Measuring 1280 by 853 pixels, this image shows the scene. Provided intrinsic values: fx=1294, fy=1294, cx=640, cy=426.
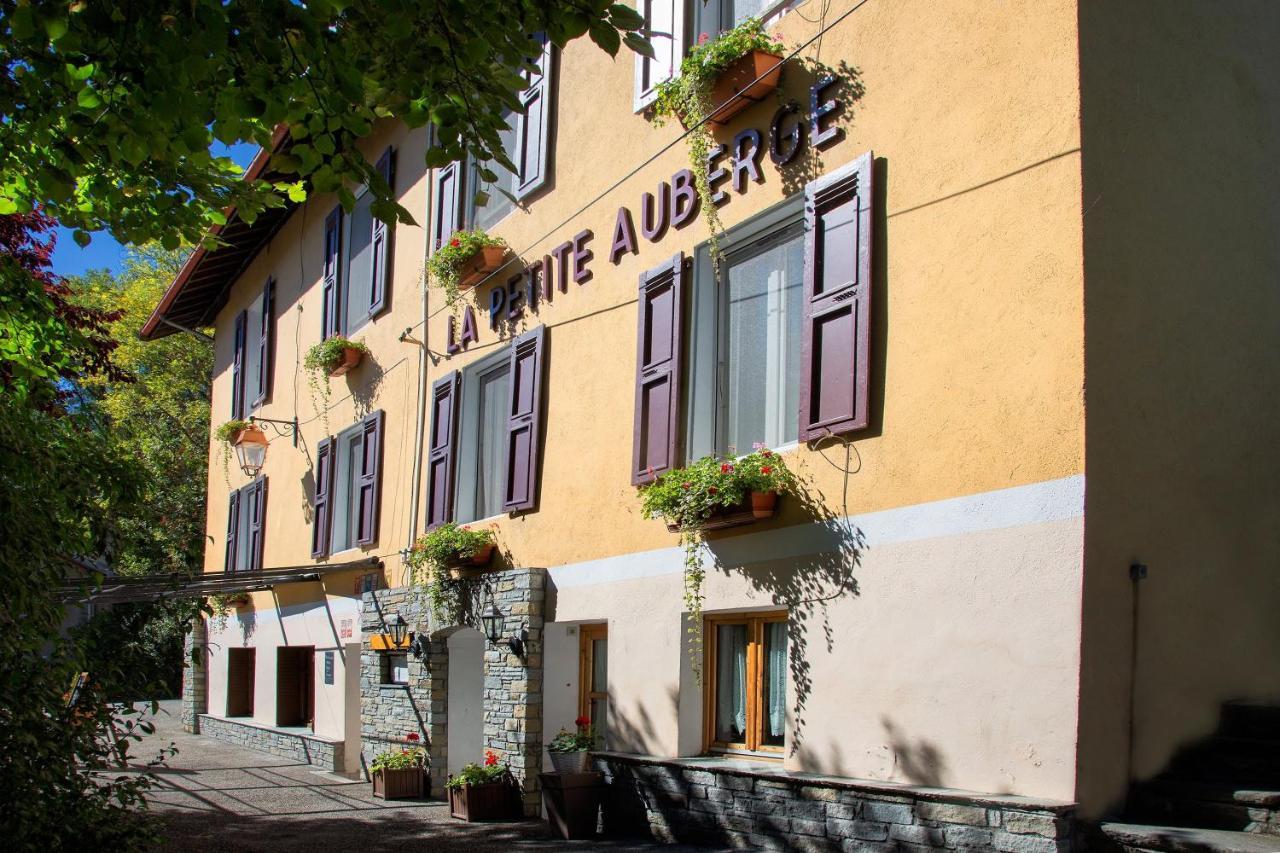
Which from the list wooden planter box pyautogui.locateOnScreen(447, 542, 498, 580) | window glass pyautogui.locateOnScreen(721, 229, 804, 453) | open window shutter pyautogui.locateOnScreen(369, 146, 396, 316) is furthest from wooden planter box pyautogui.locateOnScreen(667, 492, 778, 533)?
open window shutter pyautogui.locateOnScreen(369, 146, 396, 316)

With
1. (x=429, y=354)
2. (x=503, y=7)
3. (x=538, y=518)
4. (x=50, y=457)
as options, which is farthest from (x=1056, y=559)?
(x=429, y=354)

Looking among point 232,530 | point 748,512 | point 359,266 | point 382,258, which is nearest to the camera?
point 748,512

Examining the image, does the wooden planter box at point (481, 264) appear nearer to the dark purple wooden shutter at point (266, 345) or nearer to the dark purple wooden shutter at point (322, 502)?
the dark purple wooden shutter at point (322, 502)

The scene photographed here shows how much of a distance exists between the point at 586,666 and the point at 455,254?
13.4ft

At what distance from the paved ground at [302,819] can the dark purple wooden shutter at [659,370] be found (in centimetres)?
267

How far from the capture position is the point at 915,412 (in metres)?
7.08

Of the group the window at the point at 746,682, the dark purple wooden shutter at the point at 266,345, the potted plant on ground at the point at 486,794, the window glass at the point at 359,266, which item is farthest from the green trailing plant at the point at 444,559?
the dark purple wooden shutter at the point at 266,345

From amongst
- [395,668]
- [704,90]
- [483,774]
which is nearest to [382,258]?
[395,668]

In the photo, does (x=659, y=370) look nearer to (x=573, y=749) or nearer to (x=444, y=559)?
(x=573, y=749)

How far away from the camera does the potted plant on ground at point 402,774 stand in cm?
1249

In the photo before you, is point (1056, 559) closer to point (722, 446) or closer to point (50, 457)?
point (722, 446)

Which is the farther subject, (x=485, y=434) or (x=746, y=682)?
(x=485, y=434)

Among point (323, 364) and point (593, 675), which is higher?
point (323, 364)

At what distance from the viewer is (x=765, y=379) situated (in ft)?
28.3
